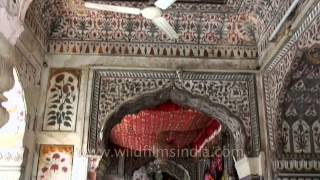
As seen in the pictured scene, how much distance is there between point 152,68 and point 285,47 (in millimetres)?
1637

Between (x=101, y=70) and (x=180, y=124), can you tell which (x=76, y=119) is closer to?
(x=101, y=70)

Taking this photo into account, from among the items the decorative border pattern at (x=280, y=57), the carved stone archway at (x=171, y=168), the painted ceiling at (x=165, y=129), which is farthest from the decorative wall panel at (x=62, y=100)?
the carved stone archway at (x=171, y=168)

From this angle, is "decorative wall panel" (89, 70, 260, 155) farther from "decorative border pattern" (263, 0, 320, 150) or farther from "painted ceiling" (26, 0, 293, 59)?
"painted ceiling" (26, 0, 293, 59)

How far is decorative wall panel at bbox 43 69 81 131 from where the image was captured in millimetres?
4672

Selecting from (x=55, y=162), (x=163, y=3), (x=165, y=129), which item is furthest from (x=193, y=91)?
(x=165, y=129)

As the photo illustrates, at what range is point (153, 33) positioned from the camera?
5082 mm

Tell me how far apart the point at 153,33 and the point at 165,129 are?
3.10 m

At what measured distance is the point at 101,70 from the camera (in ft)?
16.1

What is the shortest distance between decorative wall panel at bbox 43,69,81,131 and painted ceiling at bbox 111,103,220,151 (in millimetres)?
1405

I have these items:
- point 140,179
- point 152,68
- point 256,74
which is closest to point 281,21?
point 256,74

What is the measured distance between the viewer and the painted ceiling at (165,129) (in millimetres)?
6672

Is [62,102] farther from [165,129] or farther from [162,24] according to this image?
[165,129]

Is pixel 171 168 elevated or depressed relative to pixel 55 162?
elevated

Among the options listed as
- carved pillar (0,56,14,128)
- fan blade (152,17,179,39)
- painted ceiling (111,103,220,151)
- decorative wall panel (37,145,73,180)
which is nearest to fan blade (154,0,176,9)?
fan blade (152,17,179,39)
